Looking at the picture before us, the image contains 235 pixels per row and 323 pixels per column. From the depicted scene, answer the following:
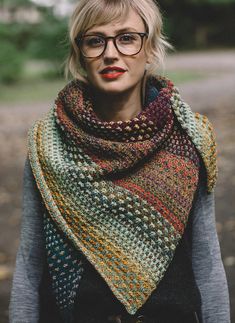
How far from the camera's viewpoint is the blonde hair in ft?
5.31

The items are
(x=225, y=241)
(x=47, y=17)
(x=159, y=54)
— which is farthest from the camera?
(x=47, y=17)

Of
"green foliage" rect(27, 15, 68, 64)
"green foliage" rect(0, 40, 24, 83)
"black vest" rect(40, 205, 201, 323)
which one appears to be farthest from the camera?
"green foliage" rect(27, 15, 68, 64)

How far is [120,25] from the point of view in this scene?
1.63m

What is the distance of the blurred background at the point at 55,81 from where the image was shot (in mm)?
4832

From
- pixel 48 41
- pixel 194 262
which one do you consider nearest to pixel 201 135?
pixel 194 262

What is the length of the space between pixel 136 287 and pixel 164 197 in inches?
11.8

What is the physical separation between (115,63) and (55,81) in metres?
16.9

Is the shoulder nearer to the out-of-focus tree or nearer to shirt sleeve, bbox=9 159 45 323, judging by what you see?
shirt sleeve, bbox=9 159 45 323

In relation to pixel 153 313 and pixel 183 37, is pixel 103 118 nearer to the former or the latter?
pixel 153 313

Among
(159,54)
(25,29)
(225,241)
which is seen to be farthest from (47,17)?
(159,54)

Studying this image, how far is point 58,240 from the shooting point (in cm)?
159

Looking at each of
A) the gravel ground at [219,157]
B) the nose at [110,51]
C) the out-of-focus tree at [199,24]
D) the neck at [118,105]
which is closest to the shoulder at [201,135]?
the neck at [118,105]

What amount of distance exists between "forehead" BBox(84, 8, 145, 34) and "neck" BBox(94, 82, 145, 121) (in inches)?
8.6

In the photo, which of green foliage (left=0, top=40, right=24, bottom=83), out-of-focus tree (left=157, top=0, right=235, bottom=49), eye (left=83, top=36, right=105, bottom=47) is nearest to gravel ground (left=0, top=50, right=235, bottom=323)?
eye (left=83, top=36, right=105, bottom=47)
